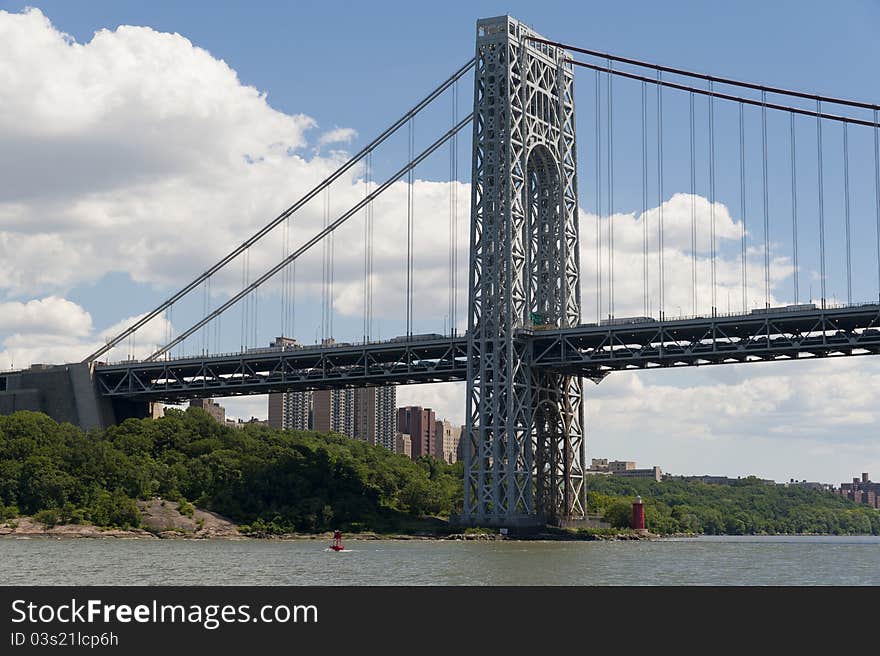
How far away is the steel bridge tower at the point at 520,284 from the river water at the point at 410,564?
13487 mm

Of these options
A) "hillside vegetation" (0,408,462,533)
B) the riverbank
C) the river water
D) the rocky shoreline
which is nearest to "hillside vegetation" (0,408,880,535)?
"hillside vegetation" (0,408,462,533)

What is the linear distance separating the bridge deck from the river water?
50.9ft

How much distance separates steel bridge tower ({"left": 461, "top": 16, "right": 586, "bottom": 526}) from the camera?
4242 inches

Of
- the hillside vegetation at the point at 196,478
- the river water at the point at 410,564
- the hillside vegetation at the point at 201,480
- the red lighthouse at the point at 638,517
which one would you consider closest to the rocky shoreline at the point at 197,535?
the hillside vegetation at the point at 201,480

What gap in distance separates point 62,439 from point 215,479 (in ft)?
42.2

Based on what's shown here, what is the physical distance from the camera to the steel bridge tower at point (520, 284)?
10775 cm

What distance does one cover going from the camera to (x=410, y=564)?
6862cm

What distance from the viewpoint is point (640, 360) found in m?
106

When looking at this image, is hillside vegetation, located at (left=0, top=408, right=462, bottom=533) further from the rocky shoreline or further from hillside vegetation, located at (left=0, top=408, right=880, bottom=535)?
the rocky shoreline

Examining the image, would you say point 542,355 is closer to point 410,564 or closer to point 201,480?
point 201,480
